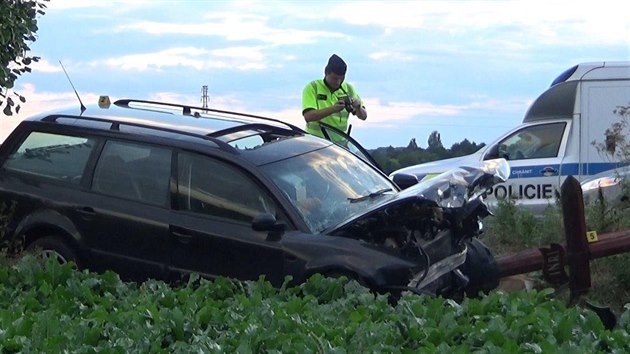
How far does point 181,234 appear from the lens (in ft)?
25.6

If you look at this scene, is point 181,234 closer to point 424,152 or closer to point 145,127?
point 145,127

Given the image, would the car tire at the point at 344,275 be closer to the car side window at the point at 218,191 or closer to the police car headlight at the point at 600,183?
the car side window at the point at 218,191

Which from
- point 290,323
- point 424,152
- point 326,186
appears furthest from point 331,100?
point 424,152

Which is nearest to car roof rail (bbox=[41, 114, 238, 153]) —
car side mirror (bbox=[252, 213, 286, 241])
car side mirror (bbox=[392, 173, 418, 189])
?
car side mirror (bbox=[252, 213, 286, 241])

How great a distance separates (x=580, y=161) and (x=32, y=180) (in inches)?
334

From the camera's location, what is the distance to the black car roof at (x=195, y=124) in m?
8.20

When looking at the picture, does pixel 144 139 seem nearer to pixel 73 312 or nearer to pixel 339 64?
pixel 339 64

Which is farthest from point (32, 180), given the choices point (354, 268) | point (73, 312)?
point (73, 312)

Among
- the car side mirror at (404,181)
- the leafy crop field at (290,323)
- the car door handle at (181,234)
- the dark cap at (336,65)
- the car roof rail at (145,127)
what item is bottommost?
the car door handle at (181,234)

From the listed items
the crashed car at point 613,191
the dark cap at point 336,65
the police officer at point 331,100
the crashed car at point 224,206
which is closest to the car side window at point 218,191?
the crashed car at point 224,206

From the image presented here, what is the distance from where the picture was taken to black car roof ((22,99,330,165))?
820 centimetres

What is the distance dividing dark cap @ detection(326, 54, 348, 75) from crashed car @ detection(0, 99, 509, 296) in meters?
1.58

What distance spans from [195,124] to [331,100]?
2.33 m

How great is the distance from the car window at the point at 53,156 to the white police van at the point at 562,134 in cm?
695
